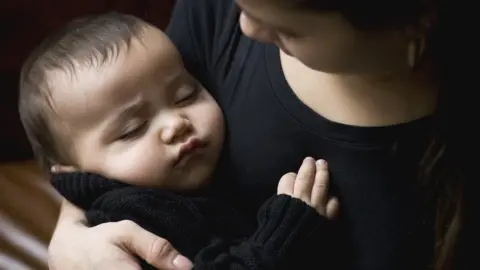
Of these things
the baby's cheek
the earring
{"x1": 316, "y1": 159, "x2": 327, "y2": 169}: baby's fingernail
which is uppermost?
Result: the earring

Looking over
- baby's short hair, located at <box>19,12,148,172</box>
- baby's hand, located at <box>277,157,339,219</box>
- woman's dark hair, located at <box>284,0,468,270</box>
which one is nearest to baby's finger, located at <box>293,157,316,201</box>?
baby's hand, located at <box>277,157,339,219</box>

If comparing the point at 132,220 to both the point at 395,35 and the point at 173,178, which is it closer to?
the point at 173,178

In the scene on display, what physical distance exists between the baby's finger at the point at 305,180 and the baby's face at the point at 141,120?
0.13 metres

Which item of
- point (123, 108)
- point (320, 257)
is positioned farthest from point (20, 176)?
point (320, 257)

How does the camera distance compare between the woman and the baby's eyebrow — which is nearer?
the woman

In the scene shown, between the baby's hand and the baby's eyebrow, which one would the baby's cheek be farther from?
the baby's hand

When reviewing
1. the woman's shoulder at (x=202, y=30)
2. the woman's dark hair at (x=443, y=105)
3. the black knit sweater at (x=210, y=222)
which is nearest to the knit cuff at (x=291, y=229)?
the black knit sweater at (x=210, y=222)

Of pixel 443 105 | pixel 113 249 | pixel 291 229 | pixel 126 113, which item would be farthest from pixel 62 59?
pixel 443 105

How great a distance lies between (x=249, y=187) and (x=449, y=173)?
0.24m

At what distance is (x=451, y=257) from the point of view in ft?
2.42

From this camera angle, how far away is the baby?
85cm

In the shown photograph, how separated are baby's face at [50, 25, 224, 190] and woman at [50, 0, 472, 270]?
38 millimetres

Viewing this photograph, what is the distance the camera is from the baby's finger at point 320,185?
0.78m

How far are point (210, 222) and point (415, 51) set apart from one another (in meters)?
0.31
